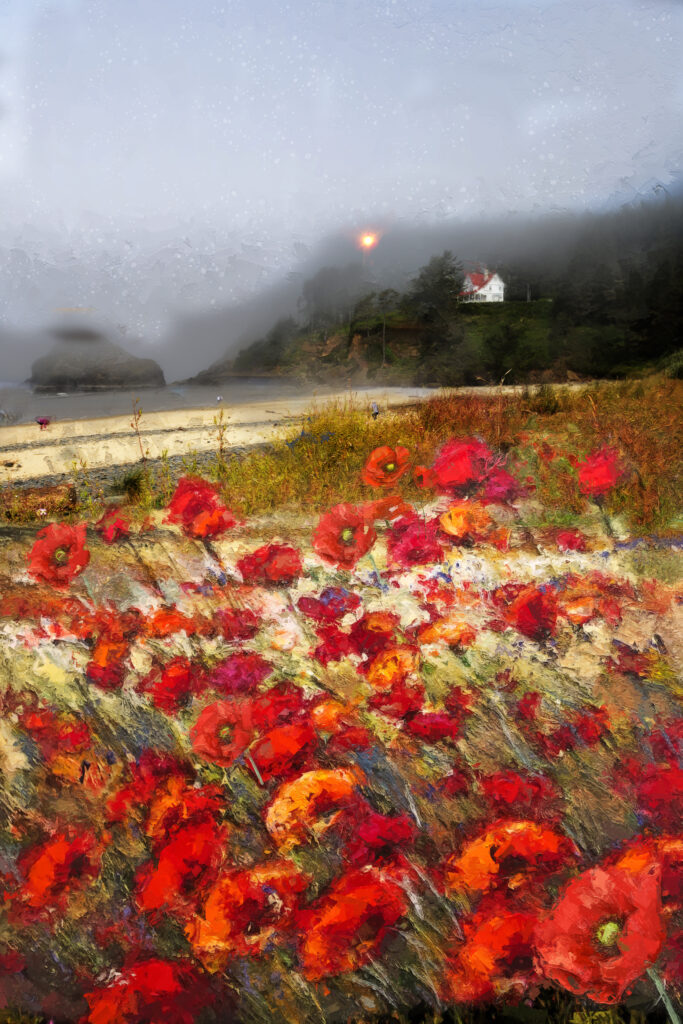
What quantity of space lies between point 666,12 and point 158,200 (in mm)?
1526

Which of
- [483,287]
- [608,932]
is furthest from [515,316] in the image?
[608,932]

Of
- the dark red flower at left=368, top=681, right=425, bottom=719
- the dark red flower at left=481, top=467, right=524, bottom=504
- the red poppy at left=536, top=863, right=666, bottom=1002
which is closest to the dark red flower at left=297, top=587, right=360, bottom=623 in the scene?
the dark red flower at left=368, top=681, right=425, bottom=719

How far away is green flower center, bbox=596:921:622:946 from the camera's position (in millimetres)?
1528

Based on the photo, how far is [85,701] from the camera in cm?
172

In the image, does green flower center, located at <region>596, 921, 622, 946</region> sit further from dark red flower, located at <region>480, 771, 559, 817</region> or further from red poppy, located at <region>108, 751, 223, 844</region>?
red poppy, located at <region>108, 751, 223, 844</region>

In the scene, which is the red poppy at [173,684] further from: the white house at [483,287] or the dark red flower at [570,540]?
the white house at [483,287]

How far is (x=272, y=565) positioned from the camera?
1873mm

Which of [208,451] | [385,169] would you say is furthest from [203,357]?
[385,169]

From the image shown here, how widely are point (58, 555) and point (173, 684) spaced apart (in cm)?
44

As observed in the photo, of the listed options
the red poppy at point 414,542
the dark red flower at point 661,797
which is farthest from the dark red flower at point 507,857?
the red poppy at point 414,542

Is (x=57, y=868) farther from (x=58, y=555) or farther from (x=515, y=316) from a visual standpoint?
(x=515, y=316)

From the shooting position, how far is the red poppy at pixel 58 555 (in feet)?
5.79

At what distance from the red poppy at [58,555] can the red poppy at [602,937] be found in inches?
56.2

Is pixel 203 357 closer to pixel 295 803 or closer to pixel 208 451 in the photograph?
pixel 208 451
